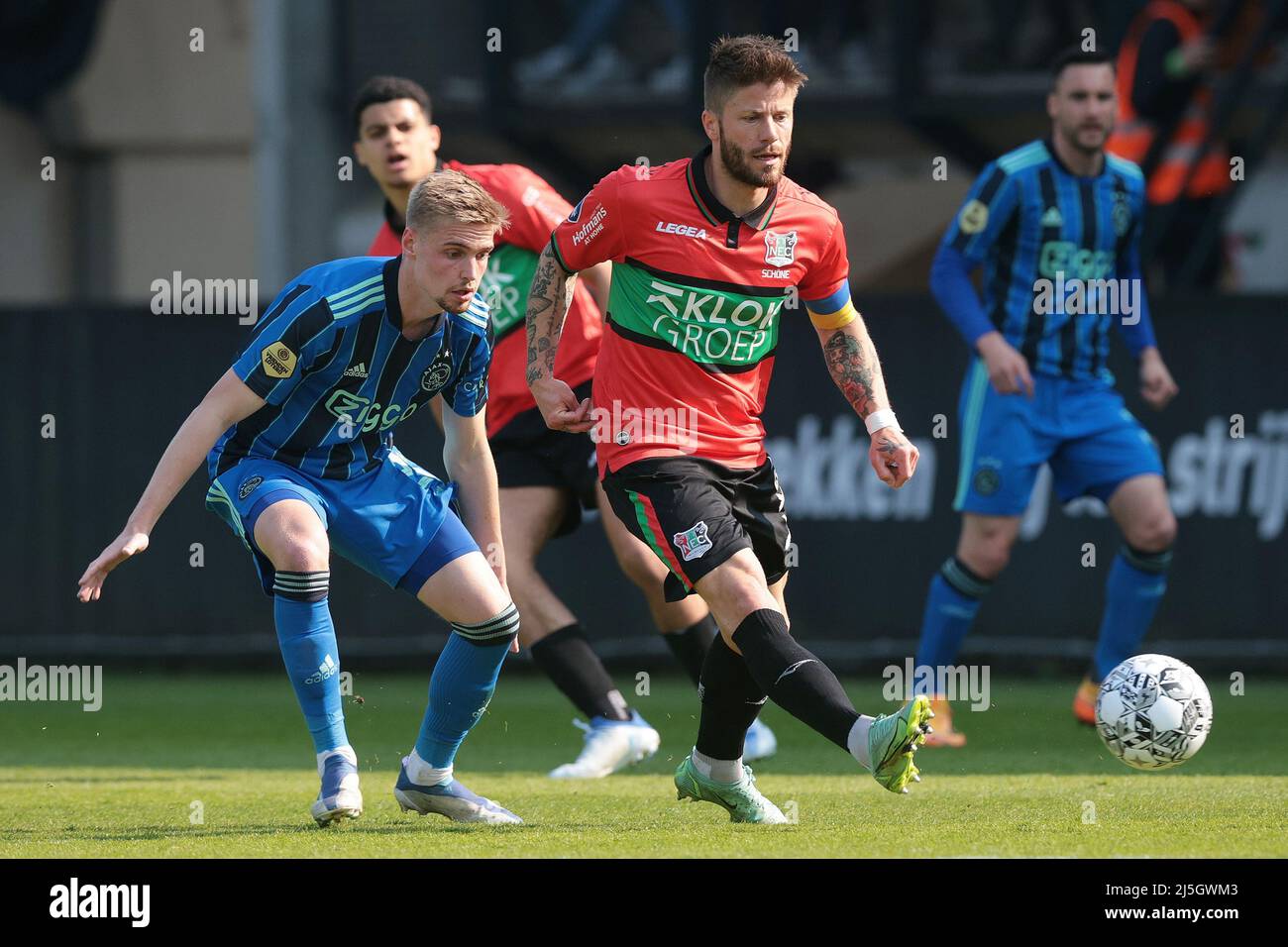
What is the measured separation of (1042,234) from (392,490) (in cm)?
324

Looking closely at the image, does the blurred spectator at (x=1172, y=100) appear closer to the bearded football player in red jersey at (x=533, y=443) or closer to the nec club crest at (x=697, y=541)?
the bearded football player in red jersey at (x=533, y=443)

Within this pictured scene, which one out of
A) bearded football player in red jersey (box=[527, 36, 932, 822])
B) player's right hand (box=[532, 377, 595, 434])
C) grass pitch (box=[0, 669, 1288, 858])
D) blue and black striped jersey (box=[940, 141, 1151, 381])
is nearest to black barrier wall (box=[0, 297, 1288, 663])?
grass pitch (box=[0, 669, 1288, 858])

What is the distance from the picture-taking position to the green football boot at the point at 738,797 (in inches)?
227

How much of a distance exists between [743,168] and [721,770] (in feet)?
5.49

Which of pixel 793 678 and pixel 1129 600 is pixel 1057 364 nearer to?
pixel 1129 600

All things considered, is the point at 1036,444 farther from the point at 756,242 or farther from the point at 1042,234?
Result: the point at 756,242

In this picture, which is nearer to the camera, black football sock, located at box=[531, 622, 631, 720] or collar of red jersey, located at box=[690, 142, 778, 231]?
collar of red jersey, located at box=[690, 142, 778, 231]

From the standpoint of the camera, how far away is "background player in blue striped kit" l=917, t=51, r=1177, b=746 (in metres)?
8.00

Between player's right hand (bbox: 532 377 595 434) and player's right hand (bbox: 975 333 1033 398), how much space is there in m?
2.57

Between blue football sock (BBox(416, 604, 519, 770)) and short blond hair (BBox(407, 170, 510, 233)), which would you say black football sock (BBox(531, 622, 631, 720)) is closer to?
blue football sock (BBox(416, 604, 519, 770))

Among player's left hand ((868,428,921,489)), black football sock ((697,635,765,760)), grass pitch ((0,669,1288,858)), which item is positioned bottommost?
grass pitch ((0,669,1288,858))

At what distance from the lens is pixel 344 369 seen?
19.1ft

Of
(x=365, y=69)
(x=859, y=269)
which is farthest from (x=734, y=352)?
(x=365, y=69)

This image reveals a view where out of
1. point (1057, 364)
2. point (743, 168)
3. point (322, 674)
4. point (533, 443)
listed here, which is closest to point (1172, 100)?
point (1057, 364)
